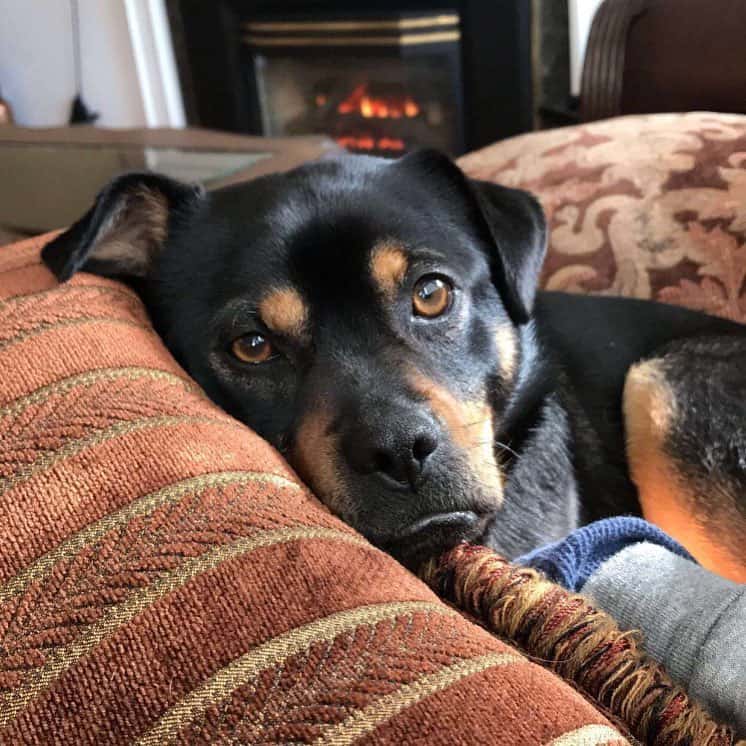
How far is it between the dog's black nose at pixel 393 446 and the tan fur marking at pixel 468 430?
0.06 metres

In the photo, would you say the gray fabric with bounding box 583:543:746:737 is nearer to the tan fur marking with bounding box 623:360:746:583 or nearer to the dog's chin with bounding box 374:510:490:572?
the dog's chin with bounding box 374:510:490:572

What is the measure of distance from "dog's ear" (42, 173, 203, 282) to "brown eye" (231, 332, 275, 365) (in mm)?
230

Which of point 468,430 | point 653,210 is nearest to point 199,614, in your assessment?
point 468,430

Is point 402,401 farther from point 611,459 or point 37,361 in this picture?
point 611,459

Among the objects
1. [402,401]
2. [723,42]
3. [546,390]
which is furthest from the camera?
[723,42]

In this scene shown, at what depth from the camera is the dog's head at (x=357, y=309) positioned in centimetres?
96

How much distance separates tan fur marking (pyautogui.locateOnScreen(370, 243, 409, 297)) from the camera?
113cm

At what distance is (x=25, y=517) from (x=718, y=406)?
113 centimetres

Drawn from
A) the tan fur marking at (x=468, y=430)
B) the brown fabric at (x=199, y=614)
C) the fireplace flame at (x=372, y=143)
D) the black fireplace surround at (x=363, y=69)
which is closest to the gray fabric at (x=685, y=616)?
the brown fabric at (x=199, y=614)

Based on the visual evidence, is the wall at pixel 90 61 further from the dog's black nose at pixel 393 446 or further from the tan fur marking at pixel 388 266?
the dog's black nose at pixel 393 446

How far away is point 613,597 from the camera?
758mm

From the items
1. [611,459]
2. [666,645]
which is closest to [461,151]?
[611,459]

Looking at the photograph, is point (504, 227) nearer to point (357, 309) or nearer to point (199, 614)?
point (357, 309)

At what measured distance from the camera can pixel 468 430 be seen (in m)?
1.07
